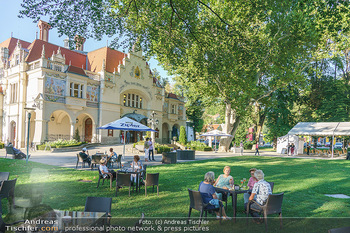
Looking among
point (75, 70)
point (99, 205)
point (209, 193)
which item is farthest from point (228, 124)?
point (99, 205)

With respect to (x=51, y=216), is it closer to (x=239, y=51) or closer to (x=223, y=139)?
(x=239, y=51)

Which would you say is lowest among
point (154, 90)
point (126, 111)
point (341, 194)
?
point (341, 194)

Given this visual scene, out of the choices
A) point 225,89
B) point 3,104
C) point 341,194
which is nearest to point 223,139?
point 225,89

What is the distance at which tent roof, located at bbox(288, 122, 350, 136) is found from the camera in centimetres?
2714

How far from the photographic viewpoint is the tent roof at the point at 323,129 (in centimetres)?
2714

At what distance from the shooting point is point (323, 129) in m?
28.6

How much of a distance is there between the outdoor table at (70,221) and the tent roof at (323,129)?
29009 mm

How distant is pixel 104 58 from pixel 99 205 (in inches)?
1370

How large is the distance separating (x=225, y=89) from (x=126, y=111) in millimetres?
17299

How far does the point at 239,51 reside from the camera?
13.1 metres

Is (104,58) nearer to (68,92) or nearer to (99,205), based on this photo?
(68,92)

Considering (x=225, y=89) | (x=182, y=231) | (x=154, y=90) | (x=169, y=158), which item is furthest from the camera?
(x=154, y=90)

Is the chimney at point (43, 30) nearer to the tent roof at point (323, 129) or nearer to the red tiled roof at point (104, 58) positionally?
the red tiled roof at point (104, 58)

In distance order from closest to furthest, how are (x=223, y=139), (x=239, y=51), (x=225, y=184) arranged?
1. (x=225, y=184)
2. (x=239, y=51)
3. (x=223, y=139)
